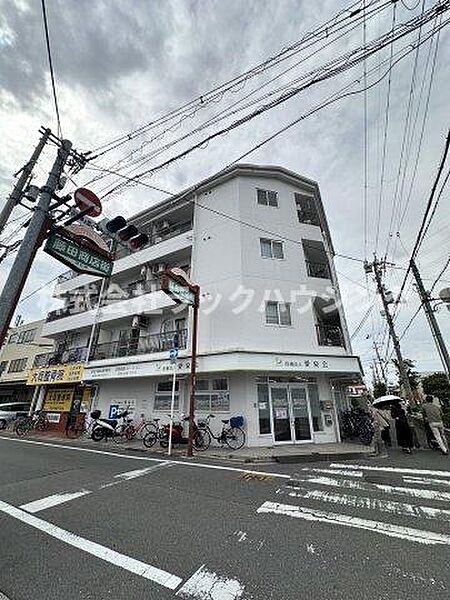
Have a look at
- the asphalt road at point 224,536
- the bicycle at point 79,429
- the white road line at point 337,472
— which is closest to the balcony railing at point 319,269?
the white road line at point 337,472

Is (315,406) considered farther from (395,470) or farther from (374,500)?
(374,500)

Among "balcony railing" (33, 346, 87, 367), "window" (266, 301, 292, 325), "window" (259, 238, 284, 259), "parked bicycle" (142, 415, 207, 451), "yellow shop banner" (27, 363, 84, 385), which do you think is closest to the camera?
"parked bicycle" (142, 415, 207, 451)

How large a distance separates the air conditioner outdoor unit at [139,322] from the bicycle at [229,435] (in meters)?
7.25

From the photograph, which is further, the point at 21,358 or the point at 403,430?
the point at 21,358

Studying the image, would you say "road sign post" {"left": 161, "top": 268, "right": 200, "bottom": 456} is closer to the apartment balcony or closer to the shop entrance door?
the shop entrance door

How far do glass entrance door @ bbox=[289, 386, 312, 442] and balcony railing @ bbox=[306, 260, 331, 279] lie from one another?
6.51 meters

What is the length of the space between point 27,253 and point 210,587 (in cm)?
503

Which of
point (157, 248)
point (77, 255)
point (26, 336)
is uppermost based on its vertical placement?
point (157, 248)

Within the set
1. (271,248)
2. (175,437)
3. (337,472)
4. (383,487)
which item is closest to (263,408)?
(175,437)

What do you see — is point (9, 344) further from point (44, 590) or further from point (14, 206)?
point (44, 590)

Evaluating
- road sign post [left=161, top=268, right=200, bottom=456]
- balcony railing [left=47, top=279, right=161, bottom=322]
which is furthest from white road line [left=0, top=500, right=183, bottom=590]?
balcony railing [left=47, top=279, right=161, bottom=322]

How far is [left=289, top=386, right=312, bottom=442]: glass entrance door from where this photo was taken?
12359 mm

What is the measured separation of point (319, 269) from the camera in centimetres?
1725

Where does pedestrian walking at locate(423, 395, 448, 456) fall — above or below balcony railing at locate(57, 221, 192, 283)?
below
